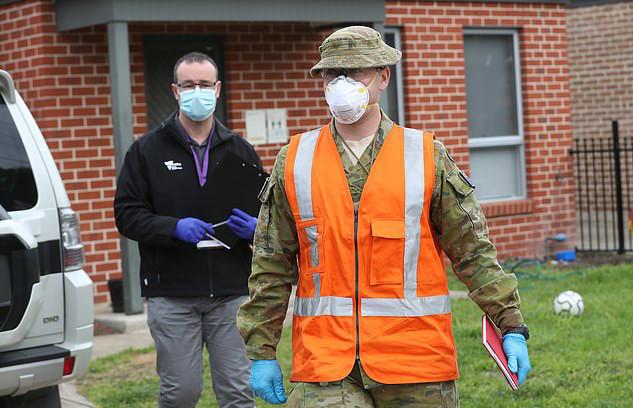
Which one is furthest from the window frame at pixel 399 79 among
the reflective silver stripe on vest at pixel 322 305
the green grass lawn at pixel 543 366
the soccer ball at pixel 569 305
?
the reflective silver stripe on vest at pixel 322 305

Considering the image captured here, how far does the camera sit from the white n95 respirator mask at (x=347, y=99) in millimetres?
4059

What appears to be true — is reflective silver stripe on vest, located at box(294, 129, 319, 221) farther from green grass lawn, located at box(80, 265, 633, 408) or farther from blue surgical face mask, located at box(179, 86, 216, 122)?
green grass lawn, located at box(80, 265, 633, 408)

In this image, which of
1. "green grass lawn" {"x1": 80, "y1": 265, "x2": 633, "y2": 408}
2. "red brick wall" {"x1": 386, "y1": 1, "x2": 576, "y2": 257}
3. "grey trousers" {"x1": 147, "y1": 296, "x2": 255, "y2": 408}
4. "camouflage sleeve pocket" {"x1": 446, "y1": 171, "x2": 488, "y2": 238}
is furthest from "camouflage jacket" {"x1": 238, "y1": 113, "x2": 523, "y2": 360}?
"red brick wall" {"x1": 386, "y1": 1, "x2": 576, "y2": 257}

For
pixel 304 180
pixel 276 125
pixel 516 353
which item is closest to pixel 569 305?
pixel 276 125

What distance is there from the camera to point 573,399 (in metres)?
6.73

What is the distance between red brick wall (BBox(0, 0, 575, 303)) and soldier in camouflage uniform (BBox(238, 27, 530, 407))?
23.0 ft

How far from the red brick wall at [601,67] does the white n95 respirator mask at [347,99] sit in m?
14.9

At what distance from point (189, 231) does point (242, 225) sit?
0.90ft

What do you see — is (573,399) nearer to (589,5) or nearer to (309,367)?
(309,367)

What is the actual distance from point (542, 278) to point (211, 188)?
6.61 meters

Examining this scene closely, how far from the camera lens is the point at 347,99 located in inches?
160

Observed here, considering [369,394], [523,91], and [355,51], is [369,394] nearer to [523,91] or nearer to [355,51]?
[355,51]

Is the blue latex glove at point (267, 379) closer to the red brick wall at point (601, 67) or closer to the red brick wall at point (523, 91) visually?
the red brick wall at point (523, 91)

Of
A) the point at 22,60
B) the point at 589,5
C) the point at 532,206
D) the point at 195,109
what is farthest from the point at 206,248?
the point at 589,5
